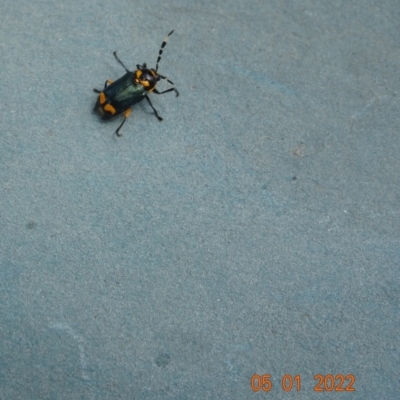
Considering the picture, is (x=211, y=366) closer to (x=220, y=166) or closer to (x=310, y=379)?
(x=310, y=379)

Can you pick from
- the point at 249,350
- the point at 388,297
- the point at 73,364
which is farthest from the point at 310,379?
the point at 73,364

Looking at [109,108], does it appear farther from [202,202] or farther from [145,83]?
[202,202]

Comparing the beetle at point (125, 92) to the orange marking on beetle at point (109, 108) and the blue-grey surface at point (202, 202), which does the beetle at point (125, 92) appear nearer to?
the orange marking on beetle at point (109, 108)

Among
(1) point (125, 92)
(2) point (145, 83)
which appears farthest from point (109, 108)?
(2) point (145, 83)

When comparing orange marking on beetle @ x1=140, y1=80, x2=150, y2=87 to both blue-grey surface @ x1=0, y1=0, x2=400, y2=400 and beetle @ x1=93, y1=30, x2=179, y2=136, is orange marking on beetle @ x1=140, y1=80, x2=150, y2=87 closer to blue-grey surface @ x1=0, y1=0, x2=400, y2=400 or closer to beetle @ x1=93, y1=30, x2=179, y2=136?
beetle @ x1=93, y1=30, x2=179, y2=136

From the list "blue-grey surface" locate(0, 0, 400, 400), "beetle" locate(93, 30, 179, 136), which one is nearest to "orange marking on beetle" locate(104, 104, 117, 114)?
"beetle" locate(93, 30, 179, 136)

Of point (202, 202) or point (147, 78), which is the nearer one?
point (202, 202)

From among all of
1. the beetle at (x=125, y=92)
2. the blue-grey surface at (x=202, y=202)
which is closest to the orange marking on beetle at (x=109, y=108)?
the beetle at (x=125, y=92)
